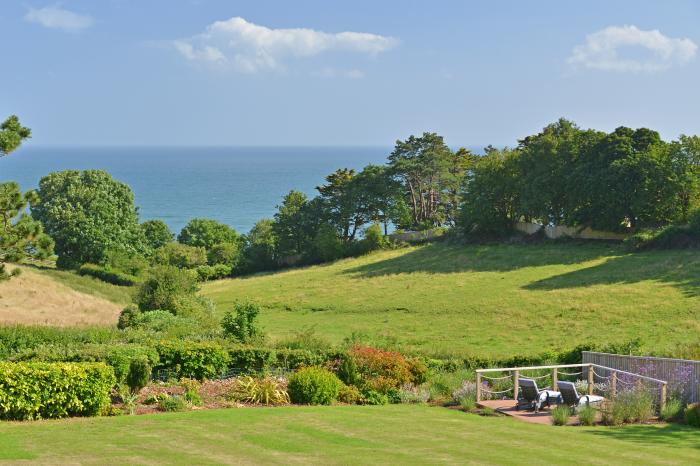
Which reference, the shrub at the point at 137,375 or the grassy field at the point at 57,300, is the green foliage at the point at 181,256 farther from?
the shrub at the point at 137,375

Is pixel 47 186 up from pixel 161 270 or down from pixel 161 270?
up

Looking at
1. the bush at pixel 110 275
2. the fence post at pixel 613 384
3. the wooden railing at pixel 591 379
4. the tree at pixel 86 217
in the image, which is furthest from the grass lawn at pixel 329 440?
the tree at pixel 86 217

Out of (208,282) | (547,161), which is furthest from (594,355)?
(208,282)

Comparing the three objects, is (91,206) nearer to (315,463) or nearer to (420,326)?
(420,326)

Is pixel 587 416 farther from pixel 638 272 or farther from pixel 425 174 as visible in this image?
pixel 425 174

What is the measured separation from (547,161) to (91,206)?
37.6m

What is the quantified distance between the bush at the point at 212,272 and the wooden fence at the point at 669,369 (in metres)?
56.0

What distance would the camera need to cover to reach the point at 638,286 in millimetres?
45531

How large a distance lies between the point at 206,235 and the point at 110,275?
24.3 metres

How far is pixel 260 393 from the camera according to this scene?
2023 cm

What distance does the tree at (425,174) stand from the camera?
78750 mm

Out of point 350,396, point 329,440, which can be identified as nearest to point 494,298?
point 350,396

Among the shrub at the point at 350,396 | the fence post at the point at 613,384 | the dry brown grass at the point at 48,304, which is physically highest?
the fence post at the point at 613,384

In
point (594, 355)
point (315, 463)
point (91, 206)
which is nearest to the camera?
point (315, 463)
